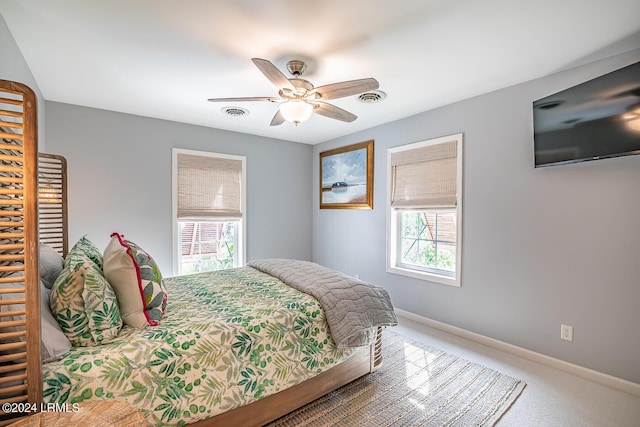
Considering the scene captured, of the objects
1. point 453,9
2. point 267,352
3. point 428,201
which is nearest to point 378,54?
point 453,9

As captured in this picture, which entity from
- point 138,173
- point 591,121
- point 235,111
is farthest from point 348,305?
point 138,173

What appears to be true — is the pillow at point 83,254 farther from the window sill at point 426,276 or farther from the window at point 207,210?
the window sill at point 426,276

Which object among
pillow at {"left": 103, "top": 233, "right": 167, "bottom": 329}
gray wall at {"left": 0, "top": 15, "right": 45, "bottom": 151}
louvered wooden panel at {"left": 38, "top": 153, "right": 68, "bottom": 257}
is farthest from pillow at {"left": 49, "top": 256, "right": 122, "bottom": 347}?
louvered wooden panel at {"left": 38, "top": 153, "right": 68, "bottom": 257}

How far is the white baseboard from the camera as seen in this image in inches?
85.7

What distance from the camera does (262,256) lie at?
14.9ft

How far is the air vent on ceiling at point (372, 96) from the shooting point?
2.86 m

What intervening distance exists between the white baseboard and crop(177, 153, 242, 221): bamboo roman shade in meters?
2.81

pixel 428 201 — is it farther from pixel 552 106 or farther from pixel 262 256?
pixel 262 256

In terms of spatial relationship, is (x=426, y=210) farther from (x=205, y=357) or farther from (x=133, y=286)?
(x=133, y=286)

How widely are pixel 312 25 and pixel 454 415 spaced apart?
2.62 meters

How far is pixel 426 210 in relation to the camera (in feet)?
11.3

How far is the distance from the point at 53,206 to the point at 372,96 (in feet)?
10.1

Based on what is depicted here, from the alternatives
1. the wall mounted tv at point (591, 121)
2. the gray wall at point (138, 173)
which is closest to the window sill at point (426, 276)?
the wall mounted tv at point (591, 121)

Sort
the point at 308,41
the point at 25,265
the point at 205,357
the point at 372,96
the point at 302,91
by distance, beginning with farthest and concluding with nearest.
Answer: the point at 372,96 < the point at 302,91 < the point at 308,41 < the point at 205,357 < the point at 25,265
